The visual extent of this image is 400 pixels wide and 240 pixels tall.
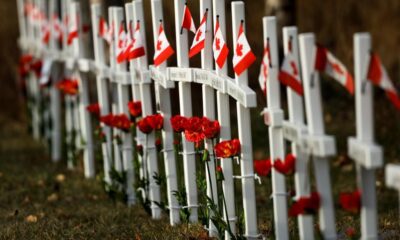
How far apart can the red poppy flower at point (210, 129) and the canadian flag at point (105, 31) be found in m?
2.75

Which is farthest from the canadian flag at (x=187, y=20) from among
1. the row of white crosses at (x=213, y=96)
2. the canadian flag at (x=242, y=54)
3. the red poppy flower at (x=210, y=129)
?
the canadian flag at (x=242, y=54)

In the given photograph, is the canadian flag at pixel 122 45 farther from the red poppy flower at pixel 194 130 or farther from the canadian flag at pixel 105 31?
the red poppy flower at pixel 194 130

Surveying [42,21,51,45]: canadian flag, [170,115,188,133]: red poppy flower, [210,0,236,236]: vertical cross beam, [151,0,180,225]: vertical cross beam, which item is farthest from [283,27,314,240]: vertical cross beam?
[42,21,51,45]: canadian flag

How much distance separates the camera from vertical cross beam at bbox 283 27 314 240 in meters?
5.11

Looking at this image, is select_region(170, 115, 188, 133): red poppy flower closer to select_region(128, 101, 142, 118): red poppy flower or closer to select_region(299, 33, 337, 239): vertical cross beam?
select_region(128, 101, 142, 118): red poppy flower

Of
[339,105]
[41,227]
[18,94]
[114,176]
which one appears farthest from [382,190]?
[18,94]

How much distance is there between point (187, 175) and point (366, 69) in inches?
108

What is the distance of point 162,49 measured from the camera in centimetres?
723

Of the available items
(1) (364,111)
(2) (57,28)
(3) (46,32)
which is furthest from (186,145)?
(3) (46,32)

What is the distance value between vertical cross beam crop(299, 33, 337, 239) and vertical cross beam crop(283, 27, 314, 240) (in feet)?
0.73

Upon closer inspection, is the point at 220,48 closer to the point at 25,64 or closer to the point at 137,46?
the point at 137,46

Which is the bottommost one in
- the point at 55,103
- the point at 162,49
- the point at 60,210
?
the point at 60,210

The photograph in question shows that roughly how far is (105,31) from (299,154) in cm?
430

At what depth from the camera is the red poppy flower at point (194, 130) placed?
6.24 m
